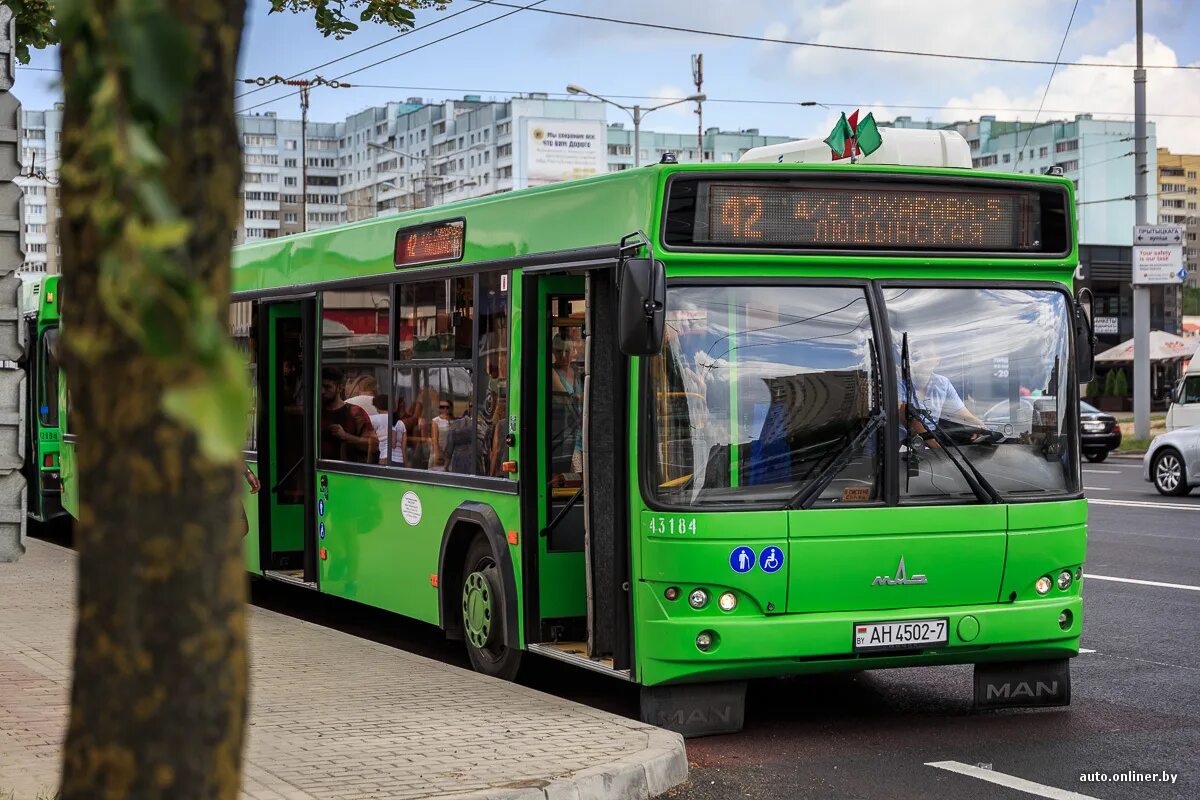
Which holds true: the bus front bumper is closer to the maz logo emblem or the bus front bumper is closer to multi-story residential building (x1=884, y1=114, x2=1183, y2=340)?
the maz logo emblem

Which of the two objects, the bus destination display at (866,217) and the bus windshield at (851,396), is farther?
the bus destination display at (866,217)

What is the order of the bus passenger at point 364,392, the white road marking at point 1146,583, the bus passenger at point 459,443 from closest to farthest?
the bus passenger at point 459,443 → the bus passenger at point 364,392 → the white road marking at point 1146,583

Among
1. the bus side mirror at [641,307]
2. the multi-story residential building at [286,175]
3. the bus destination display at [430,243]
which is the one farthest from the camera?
the multi-story residential building at [286,175]

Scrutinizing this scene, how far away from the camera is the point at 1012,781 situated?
7.30 m

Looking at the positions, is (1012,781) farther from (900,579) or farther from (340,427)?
(340,427)

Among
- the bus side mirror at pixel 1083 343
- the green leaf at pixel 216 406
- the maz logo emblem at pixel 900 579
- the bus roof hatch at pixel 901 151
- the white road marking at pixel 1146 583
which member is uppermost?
the bus roof hatch at pixel 901 151

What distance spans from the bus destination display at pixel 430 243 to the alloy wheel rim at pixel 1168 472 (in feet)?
54.5

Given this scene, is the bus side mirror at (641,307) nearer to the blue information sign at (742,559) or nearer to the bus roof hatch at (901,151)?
the blue information sign at (742,559)

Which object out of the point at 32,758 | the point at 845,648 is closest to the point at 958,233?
the point at 845,648

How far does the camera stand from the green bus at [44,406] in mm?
19719

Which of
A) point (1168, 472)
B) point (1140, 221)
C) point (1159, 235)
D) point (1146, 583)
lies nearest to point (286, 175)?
point (1140, 221)

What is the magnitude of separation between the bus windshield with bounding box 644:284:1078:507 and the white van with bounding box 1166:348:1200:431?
21.6 meters

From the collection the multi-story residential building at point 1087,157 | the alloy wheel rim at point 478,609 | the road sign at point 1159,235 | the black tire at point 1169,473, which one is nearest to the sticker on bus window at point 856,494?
the alloy wheel rim at point 478,609

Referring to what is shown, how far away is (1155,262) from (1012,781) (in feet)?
97.8
